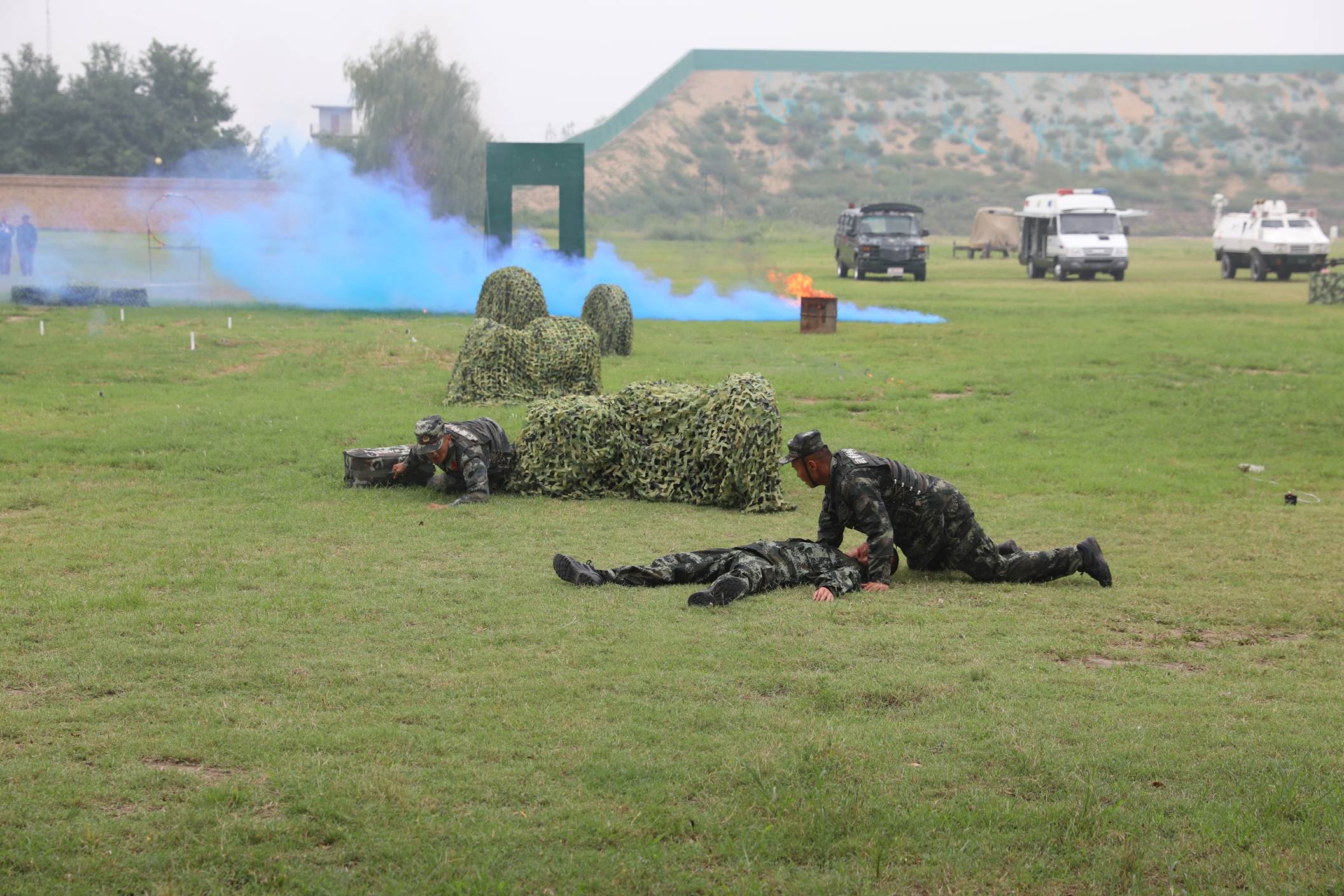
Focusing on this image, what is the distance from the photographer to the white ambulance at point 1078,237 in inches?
1612

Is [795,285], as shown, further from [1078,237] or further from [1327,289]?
[1078,237]

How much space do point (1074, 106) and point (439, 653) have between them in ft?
391

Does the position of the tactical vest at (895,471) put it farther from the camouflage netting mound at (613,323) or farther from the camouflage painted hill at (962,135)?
the camouflage painted hill at (962,135)

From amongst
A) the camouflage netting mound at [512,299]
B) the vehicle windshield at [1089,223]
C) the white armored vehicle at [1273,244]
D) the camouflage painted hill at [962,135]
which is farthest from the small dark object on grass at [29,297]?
the camouflage painted hill at [962,135]

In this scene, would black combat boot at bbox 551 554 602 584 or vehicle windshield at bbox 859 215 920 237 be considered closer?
black combat boot at bbox 551 554 602 584

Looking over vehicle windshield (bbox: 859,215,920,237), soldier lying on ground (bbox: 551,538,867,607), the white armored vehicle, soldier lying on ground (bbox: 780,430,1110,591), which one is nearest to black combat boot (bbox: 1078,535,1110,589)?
soldier lying on ground (bbox: 780,430,1110,591)

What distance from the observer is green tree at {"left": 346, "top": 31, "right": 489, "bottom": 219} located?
153ft

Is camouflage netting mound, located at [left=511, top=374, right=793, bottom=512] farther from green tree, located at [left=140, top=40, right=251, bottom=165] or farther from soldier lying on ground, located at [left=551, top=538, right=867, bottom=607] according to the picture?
green tree, located at [left=140, top=40, right=251, bottom=165]

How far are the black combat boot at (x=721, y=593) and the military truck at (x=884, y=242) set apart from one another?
109 ft

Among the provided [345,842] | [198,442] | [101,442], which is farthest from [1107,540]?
[101,442]

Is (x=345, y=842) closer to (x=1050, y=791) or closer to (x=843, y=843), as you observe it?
(x=843, y=843)

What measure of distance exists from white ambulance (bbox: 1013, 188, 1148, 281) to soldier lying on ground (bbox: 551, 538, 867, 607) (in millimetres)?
35653

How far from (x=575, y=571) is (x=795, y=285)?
25.8 metres

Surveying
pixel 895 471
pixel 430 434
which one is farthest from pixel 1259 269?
pixel 895 471
